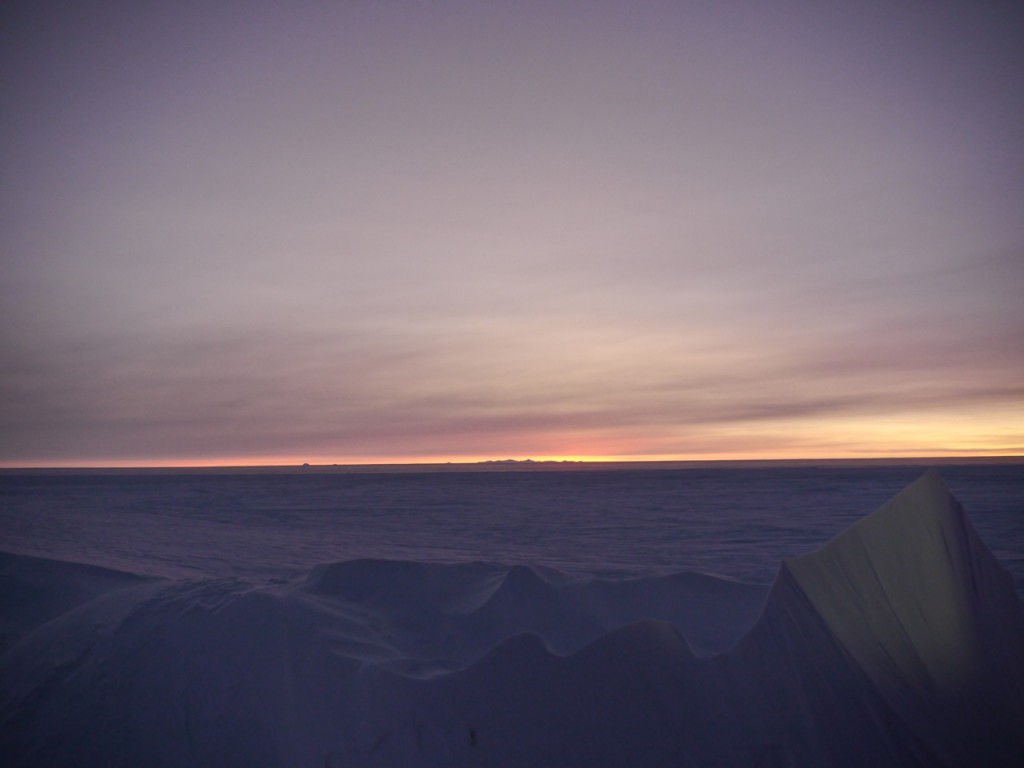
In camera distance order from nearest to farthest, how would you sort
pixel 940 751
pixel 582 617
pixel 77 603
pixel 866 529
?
pixel 940 751 < pixel 866 529 < pixel 582 617 < pixel 77 603

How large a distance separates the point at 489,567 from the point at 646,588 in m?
1.52

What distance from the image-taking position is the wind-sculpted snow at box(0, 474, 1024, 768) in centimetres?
329

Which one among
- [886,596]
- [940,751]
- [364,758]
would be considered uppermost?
[886,596]

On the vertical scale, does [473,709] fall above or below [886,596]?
below

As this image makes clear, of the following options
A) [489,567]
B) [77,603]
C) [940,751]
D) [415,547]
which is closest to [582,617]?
[489,567]

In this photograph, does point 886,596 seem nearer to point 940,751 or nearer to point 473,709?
point 940,751

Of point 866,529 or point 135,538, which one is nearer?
point 866,529

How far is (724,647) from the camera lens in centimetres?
467

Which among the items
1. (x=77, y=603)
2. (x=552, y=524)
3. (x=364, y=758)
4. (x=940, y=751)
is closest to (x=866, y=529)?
(x=940, y=751)

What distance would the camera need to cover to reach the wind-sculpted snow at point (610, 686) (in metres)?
3.29

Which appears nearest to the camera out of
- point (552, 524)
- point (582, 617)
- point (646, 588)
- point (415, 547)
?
point (582, 617)

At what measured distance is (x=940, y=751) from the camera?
121 inches

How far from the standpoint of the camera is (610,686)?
360 centimetres

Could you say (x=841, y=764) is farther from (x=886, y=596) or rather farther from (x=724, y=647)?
(x=724, y=647)
